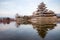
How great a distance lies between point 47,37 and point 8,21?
65 cm

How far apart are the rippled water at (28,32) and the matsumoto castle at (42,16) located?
0.07 m

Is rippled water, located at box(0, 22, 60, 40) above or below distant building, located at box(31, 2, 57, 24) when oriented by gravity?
below

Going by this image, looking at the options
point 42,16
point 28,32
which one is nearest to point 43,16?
point 42,16

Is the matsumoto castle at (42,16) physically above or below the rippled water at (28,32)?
above

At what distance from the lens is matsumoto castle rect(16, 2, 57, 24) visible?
218 cm

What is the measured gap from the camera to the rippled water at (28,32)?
2188mm

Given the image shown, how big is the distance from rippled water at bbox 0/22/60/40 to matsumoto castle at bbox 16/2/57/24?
0.07 m

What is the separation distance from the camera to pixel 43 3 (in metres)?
2.18

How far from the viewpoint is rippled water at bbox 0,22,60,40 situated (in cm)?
219

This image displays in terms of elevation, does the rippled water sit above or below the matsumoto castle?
below

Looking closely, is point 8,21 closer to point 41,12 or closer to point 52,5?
point 41,12

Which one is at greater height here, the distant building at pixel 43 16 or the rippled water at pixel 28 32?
the distant building at pixel 43 16

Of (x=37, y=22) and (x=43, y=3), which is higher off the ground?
(x=43, y=3)

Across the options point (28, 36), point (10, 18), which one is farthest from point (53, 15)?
point (10, 18)
